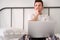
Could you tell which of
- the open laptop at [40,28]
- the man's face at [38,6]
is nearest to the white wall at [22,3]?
the man's face at [38,6]

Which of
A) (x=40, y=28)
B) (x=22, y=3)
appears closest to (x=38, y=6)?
(x=22, y=3)

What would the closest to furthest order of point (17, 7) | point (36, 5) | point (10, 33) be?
point (10, 33) → point (36, 5) → point (17, 7)

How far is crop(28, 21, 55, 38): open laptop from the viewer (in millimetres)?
885

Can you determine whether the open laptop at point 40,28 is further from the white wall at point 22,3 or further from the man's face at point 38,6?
the white wall at point 22,3

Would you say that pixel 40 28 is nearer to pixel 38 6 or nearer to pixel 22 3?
pixel 38 6

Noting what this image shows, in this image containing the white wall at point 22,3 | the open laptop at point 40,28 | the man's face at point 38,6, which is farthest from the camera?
the white wall at point 22,3

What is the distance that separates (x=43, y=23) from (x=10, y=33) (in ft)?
1.35

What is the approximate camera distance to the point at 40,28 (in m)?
0.89

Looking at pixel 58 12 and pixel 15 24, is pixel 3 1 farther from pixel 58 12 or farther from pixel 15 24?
pixel 58 12

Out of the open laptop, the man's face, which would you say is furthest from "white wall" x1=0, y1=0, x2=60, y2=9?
the open laptop

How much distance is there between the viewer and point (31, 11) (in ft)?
7.67

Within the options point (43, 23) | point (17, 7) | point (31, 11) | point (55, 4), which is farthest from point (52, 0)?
point (43, 23)

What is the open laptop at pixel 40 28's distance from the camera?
→ 0.88 m

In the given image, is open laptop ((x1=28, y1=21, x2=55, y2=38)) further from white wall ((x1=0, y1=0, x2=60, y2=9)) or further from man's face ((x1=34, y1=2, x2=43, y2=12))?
white wall ((x1=0, y1=0, x2=60, y2=9))
